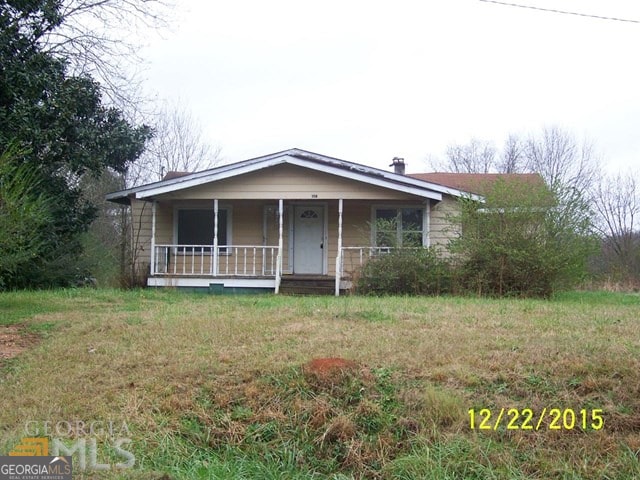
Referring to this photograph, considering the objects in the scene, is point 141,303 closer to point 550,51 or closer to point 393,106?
point 550,51

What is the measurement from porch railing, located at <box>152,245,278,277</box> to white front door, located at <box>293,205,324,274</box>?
741 mm

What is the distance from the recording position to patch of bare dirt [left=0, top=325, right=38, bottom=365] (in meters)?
6.05

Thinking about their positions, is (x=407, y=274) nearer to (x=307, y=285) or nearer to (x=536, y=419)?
(x=307, y=285)

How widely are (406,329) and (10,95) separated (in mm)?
11433

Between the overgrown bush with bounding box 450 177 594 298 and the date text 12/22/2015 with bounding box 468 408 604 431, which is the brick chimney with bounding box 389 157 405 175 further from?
the date text 12/22/2015 with bounding box 468 408 604 431

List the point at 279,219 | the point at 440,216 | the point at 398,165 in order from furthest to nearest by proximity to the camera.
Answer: the point at 398,165 → the point at 440,216 → the point at 279,219

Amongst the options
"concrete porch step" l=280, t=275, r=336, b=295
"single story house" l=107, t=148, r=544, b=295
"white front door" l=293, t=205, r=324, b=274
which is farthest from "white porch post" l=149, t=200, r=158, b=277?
"white front door" l=293, t=205, r=324, b=274

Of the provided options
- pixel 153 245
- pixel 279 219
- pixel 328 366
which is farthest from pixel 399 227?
pixel 328 366

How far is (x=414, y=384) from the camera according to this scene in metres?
4.54

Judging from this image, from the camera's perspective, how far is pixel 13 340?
662cm

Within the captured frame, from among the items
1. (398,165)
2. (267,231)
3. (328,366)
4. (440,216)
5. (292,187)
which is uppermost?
(398,165)

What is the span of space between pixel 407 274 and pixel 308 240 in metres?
4.10

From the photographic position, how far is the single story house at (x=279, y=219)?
13078 mm

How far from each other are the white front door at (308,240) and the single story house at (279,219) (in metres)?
0.03
